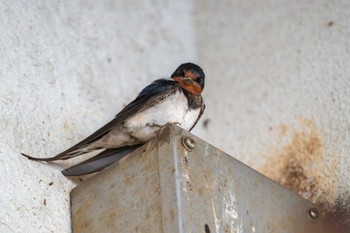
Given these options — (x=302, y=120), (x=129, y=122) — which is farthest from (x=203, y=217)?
(x=302, y=120)

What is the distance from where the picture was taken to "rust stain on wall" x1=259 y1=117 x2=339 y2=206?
2.28m

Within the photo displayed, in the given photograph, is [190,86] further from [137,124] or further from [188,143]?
[188,143]

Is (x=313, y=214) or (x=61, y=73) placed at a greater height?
(x=61, y=73)

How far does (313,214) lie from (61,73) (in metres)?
0.82

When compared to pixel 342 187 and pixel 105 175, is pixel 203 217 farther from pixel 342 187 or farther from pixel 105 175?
pixel 342 187

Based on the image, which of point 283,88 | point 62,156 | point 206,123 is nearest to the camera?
point 62,156

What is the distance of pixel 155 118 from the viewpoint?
82.6 inches

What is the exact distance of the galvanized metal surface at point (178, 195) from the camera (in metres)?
1.79

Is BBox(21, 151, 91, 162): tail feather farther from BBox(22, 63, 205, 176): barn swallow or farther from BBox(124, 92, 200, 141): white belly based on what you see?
BBox(124, 92, 200, 141): white belly

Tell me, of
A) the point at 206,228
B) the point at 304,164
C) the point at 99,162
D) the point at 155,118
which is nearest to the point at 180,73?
the point at 155,118

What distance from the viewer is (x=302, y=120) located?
2.44 m

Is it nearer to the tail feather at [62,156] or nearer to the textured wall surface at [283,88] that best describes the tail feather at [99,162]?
the tail feather at [62,156]

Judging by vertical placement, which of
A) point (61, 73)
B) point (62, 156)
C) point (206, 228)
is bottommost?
point (206, 228)

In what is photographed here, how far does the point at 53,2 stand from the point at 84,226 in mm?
776
